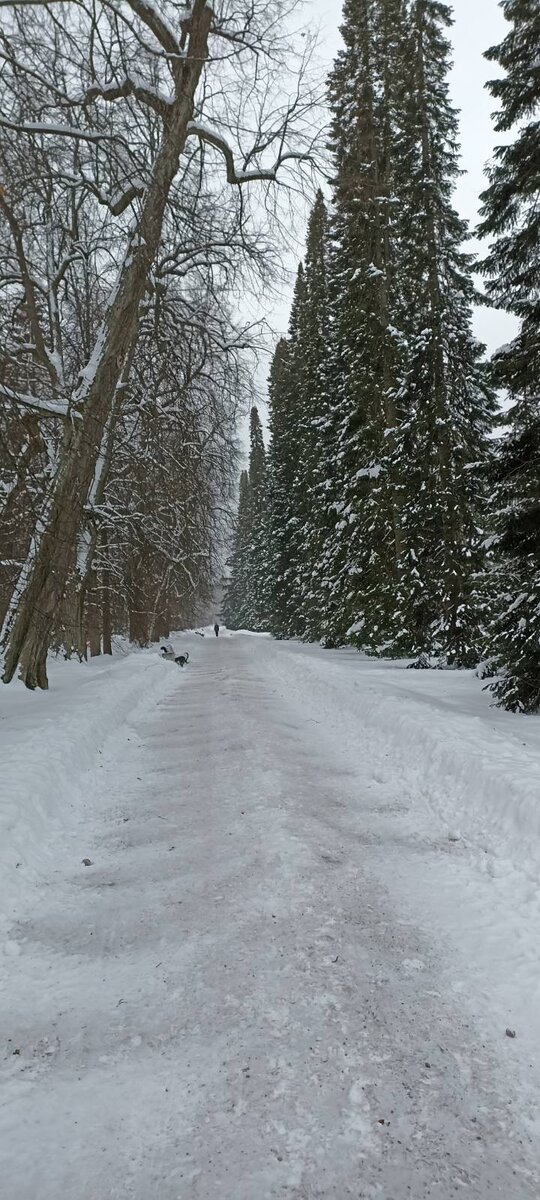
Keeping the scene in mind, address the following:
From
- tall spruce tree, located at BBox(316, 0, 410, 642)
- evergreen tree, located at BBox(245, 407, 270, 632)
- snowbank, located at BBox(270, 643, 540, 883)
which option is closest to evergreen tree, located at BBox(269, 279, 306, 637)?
evergreen tree, located at BBox(245, 407, 270, 632)

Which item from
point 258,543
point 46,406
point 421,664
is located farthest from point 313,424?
point 258,543

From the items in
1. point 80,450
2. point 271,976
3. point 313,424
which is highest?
point 313,424

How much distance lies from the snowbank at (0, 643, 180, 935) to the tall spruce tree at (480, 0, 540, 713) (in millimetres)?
5443

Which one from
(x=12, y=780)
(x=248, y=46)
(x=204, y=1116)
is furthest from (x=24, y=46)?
(x=204, y=1116)

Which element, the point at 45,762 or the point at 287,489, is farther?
the point at 287,489

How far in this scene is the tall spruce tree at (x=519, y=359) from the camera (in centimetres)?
791

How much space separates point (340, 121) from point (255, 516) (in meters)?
41.8

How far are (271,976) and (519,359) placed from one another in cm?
776

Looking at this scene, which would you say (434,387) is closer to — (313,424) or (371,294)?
(371,294)

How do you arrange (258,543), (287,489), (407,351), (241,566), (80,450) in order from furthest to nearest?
(241,566) < (258,543) < (287,489) < (407,351) < (80,450)

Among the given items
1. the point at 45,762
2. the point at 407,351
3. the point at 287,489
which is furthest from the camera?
the point at 287,489

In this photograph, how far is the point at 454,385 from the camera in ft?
51.0

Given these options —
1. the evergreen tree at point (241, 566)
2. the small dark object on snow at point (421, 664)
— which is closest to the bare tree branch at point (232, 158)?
the small dark object on snow at point (421, 664)

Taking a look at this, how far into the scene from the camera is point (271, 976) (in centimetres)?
284
